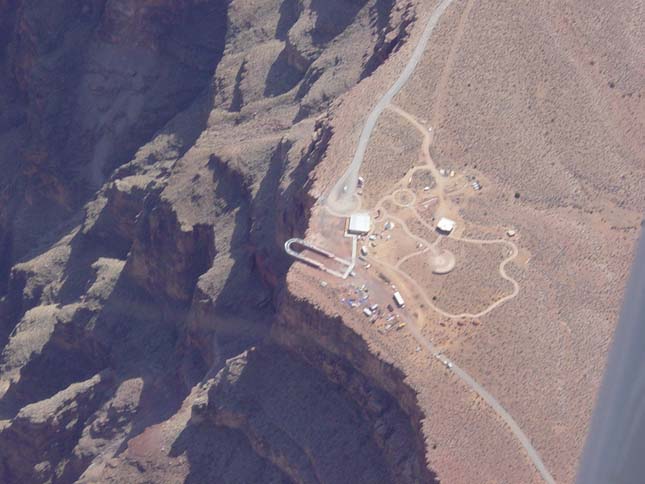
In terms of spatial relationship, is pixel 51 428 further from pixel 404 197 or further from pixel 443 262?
pixel 443 262

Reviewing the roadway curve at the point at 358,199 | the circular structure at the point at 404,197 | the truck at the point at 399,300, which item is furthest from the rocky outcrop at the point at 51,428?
the truck at the point at 399,300

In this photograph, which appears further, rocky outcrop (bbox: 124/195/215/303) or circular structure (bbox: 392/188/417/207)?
rocky outcrop (bbox: 124/195/215/303)

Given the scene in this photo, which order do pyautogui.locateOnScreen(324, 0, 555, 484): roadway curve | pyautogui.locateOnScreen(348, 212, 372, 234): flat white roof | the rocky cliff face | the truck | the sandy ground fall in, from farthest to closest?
1. the rocky cliff face
2. pyautogui.locateOnScreen(348, 212, 372, 234): flat white roof
3. the truck
4. the sandy ground
5. pyautogui.locateOnScreen(324, 0, 555, 484): roadway curve

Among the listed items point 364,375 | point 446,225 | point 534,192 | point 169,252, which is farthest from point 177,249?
point 534,192

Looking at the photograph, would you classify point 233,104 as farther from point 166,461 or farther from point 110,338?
point 166,461

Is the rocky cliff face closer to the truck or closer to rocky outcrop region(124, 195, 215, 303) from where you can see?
rocky outcrop region(124, 195, 215, 303)

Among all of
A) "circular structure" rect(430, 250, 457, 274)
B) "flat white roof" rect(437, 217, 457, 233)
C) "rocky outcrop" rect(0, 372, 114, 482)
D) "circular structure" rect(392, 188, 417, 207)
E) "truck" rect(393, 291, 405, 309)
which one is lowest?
"rocky outcrop" rect(0, 372, 114, 482)

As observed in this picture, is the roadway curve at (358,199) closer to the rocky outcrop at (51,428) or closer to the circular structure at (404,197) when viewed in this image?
the circular structure at (404,197)

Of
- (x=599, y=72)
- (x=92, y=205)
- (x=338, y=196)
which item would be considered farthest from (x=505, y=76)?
(x=92, y=205)

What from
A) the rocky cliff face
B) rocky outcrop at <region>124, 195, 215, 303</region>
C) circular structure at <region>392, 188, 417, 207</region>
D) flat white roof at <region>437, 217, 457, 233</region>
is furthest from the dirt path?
rocky outcrop at <region>124, 195, 215, 303</region>
